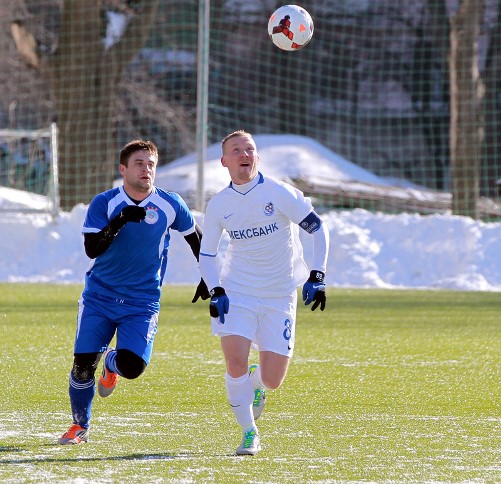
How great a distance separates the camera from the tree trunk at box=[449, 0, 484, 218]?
22.0 metres

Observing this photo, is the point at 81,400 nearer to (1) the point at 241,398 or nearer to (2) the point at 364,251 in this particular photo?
(1) the point at 241,398

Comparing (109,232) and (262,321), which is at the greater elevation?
(109,232)

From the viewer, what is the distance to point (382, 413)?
7516mm

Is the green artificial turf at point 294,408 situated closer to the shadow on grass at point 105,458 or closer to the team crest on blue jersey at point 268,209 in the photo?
the shadow on grass at point 105,458

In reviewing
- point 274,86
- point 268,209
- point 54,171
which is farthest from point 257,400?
point 274,86

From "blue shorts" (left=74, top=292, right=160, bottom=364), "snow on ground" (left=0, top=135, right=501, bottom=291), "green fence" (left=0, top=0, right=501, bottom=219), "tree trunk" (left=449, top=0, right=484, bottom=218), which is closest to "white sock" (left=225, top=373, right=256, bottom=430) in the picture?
"blue shorts" (left=74, top=292, right=160, bottom=364)

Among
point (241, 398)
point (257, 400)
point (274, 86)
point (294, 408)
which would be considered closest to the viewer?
point (241, 398)

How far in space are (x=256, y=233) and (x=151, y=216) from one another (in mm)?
601

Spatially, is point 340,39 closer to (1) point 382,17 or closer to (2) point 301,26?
(1) point 382,17

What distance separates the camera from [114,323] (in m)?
6.72

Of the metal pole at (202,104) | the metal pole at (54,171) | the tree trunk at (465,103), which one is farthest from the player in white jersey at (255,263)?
the tree trunk at (465,103)

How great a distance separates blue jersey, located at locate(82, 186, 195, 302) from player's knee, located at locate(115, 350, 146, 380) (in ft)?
0.99

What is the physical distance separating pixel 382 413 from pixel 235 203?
1.81 meters

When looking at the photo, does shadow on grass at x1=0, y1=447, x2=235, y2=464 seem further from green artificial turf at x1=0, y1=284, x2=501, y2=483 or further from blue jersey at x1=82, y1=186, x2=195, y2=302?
blue jersey at x1=82, y1=186, x2=195, y2=302
